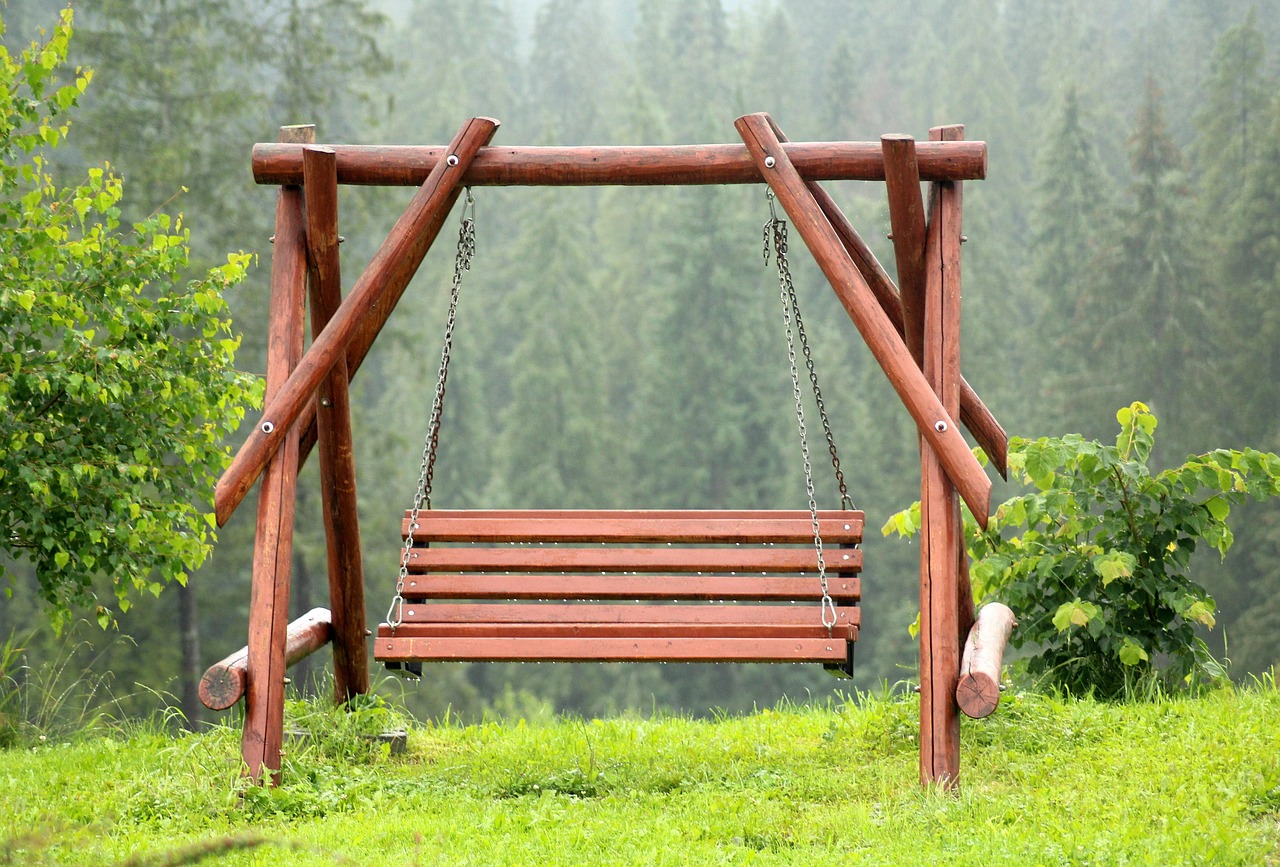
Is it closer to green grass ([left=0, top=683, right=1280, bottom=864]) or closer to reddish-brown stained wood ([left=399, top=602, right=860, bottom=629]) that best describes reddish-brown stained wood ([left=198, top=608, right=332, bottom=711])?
green grass ([left=0, top=683, right=1280, bottom=864])

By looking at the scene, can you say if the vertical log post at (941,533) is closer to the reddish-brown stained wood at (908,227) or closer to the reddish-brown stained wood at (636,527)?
the reddish-brown stained wood at (908,227)

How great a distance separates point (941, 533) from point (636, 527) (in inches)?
49.3

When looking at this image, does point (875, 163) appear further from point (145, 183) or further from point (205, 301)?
point (145, 183)

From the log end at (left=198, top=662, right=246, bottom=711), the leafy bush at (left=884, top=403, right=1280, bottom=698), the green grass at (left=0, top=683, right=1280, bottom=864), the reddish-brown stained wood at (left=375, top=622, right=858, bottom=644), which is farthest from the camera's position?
the leafy bush at (left=884, top=403, right=1280, bottom=698)

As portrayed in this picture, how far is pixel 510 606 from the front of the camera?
5.02m

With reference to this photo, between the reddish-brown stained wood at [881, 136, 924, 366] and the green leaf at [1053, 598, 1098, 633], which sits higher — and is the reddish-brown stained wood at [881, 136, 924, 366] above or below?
above

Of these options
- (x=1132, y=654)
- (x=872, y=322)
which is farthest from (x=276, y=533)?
(x=1132, y=654)

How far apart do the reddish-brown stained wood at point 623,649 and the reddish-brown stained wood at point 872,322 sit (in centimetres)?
80

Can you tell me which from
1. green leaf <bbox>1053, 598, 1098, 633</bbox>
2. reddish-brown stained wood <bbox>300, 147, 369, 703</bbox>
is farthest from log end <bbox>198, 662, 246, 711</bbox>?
green leaf <bbox>1053, 598, 1098, 633</bbox>

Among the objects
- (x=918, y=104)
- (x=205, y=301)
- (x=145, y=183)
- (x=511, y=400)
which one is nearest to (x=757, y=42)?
(x=918, y=104)

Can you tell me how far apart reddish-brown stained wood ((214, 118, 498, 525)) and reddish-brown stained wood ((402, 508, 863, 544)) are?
0.74 meters

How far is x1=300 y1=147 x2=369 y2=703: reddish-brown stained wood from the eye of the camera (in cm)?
477

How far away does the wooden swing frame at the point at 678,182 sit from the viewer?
4.40 meters

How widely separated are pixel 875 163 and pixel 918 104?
159ft
